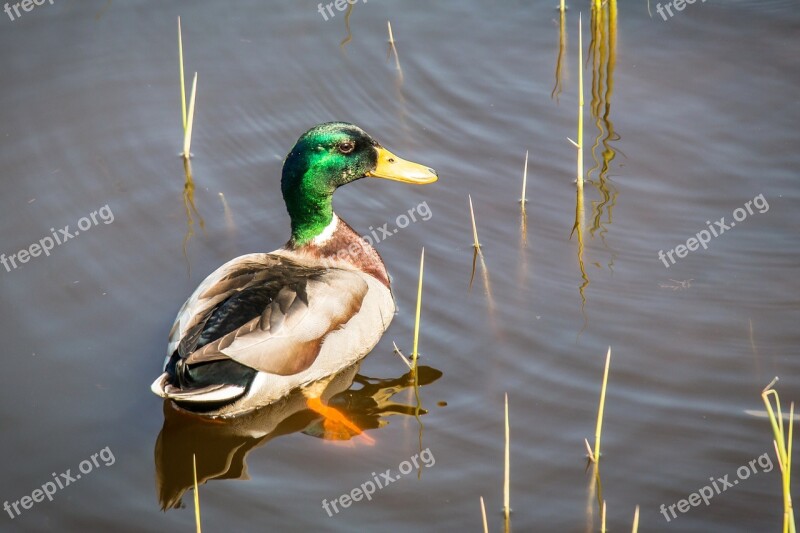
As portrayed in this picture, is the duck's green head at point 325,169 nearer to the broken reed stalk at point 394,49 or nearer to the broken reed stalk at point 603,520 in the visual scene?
the broken reed stalk at point 394,49

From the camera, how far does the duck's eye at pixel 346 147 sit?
702cm

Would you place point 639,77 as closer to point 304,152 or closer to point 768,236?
point 768,236

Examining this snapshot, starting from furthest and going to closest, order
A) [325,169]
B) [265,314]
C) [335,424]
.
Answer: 1. [325,169]
2. [335,424]
3. [265,314]

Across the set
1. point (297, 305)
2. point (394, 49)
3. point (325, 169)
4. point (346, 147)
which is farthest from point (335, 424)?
point (394, 49)

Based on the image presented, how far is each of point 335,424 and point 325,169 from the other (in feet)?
5.28

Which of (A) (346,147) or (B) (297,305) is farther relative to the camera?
(A) (346,147)

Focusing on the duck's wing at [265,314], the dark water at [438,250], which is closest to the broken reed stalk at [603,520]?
the dark water at [438,250]

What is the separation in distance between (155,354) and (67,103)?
2.92 m

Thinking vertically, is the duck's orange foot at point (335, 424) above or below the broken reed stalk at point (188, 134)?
below

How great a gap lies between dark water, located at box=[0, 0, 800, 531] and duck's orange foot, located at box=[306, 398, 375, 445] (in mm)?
77

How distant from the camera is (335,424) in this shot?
6398 mm

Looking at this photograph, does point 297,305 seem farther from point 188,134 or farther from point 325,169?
point 188,134

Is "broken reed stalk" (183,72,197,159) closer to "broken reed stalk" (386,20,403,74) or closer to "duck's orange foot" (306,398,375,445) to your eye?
"broken reed stalk" (386,20,403,74)

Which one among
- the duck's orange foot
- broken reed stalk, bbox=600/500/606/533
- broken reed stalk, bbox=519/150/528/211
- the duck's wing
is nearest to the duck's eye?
the duck's wing
